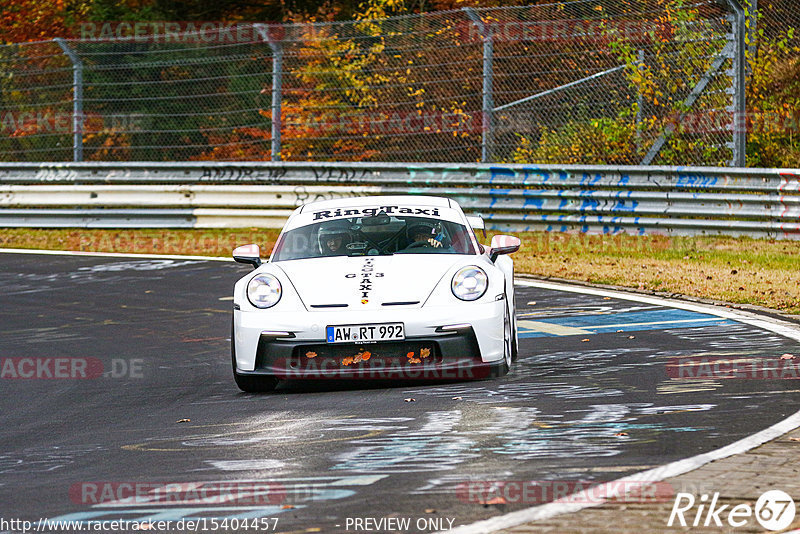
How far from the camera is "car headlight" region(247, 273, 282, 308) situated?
820 cm

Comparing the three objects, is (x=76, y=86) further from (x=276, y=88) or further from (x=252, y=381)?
(x=252, y=381)

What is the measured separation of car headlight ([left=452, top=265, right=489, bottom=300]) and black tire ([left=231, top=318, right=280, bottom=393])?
1.27 metres

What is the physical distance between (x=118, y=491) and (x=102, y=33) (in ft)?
89.7

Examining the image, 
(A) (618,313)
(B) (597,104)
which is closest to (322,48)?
(B) (597,104)

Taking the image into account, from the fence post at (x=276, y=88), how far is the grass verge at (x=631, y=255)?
1.32 metres

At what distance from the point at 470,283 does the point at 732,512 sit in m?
3.55

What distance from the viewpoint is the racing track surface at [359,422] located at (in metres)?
5.46

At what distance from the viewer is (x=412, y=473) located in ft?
18.7

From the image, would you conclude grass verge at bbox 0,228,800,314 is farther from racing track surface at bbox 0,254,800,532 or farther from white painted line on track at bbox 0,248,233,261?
racing track surface at bbox 0,254,800,532

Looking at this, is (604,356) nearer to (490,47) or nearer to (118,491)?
(118,491)

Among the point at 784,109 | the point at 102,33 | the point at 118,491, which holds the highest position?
the point at 102,33

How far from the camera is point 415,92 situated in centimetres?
2038

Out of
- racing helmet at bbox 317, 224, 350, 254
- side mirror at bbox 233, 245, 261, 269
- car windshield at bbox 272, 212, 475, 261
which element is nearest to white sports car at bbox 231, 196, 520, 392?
car windshield at bbox 272, 212, 475, 261

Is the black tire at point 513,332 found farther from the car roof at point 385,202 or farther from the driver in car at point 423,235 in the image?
the car roof at point 385,202
